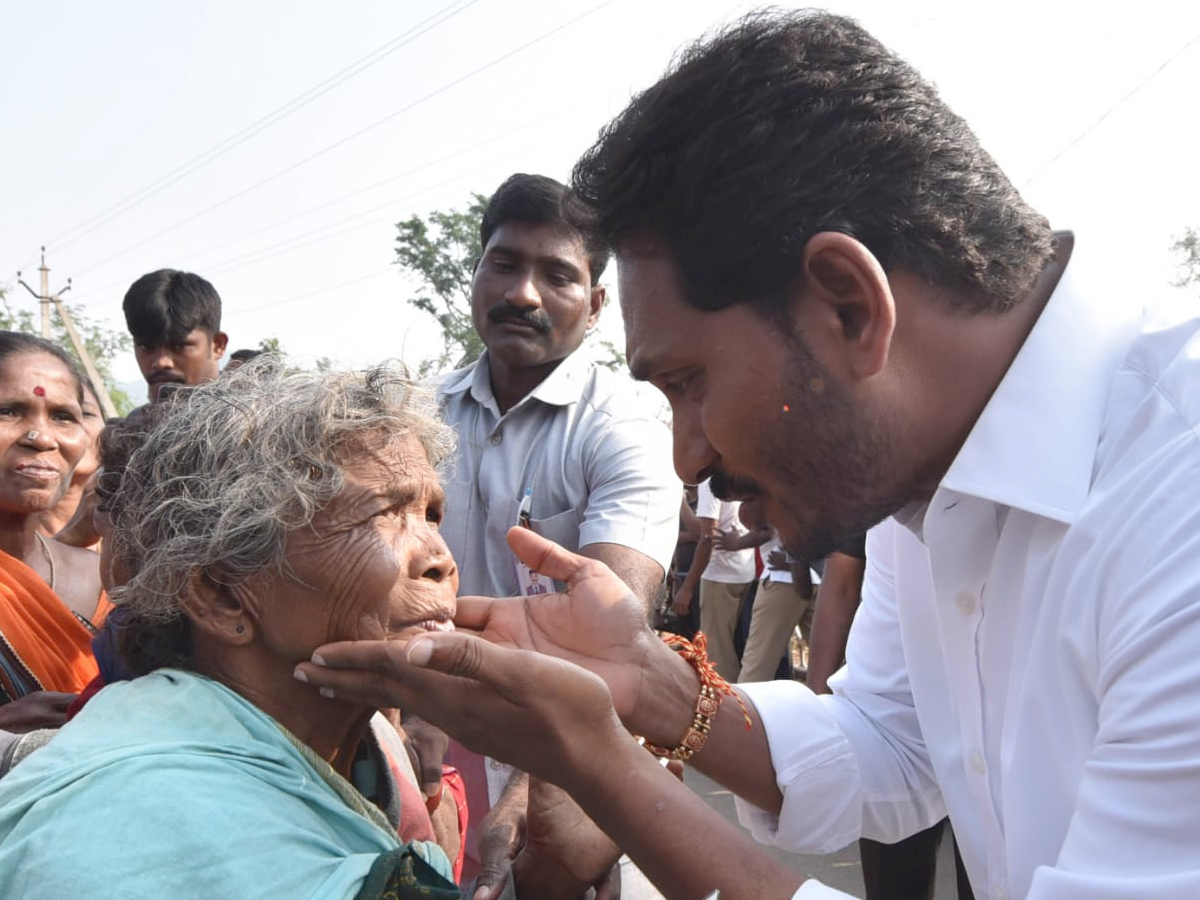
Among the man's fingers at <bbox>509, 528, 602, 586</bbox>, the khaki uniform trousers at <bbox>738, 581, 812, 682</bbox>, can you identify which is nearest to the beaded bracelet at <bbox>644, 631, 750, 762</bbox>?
the man's fingers at <bbox>509, 528, 602, 586</bbox>

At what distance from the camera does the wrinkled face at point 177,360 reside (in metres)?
5.75

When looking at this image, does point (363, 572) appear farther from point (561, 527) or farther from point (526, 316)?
point (526, 316)

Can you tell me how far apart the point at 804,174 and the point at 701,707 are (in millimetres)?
1339

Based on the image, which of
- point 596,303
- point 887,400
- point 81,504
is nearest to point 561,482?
point 596,303

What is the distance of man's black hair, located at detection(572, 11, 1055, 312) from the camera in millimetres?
1990

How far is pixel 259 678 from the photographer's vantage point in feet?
7.28

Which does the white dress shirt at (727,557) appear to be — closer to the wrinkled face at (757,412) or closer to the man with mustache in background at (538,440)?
the man with mustache in background at (538,440)

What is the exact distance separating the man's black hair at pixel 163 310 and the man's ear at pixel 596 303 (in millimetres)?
2725

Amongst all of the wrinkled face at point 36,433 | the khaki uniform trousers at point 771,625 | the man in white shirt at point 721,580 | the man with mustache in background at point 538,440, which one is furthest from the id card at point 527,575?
the man in white shirt at point 721,580

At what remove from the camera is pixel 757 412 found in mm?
2088

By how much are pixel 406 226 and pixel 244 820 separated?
48.9 meters

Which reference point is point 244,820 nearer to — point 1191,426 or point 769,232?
point 769,232

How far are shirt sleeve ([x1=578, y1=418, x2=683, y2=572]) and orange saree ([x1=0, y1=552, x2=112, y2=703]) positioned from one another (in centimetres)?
162

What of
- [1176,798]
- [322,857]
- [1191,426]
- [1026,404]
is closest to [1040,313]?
[1026,404]
